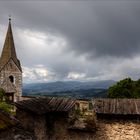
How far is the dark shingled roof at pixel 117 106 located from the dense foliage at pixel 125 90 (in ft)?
104

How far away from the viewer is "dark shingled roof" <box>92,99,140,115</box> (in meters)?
15.7

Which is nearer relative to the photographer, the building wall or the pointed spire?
the building wall

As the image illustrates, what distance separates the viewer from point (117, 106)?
16312 mm

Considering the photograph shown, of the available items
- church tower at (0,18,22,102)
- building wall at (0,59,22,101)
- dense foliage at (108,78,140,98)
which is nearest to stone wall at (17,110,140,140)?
dense foliage at (108,78,140,98)

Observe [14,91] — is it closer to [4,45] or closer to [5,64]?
[5,64]

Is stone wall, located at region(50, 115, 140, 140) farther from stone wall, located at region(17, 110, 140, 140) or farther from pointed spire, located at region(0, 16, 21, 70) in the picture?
pointed spire, located at region(0, 16, 21, 70)

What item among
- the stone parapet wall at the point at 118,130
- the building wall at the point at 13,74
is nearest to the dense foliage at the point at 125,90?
the building wall at the point at 13,74

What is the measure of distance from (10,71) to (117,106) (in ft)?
136

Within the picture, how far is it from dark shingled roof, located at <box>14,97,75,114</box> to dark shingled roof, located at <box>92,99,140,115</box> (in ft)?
4.74

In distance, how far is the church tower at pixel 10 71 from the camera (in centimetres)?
5457

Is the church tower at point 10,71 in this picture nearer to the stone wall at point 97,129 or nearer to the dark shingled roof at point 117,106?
the stone wall at point 97,129

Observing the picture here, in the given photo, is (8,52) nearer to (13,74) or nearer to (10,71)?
(10,71)

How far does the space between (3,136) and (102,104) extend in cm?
860

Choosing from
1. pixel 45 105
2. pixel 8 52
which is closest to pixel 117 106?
pixel 45 105
